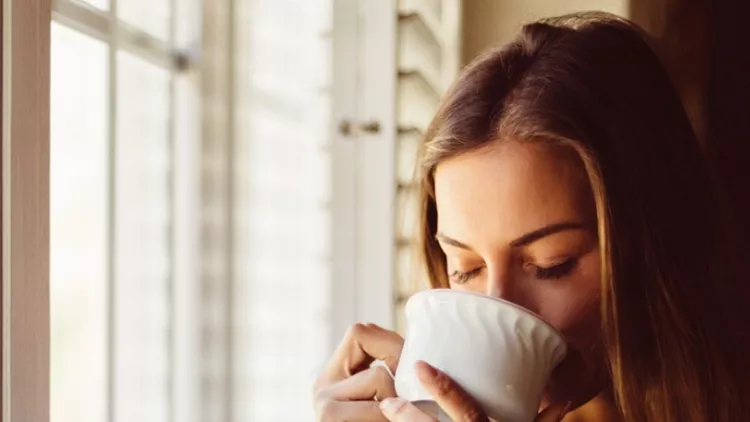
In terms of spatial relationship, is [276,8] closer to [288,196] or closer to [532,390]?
[288,196]

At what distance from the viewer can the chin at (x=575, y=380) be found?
0.79m

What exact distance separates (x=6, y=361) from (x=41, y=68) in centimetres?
27

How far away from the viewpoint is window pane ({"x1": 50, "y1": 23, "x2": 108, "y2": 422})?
0.88 m

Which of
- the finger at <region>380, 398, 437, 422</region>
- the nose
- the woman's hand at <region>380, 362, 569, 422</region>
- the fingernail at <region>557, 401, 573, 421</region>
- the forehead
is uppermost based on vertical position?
the forehead

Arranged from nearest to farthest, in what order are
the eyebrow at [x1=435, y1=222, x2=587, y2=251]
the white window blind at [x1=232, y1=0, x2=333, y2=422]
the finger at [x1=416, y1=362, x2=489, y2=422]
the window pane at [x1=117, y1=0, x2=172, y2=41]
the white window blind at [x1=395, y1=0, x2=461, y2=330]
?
the finger at [x1=416, y1=362, x2=489, y2=422]
the eyebrow at [x1=435, y1=222, x2=587, y2=251]
the window pane at [x1=117, y1=0, x2=172, y2=41]
the white window blind at [x1=232, y1=0, x2=333, y2=422]
the white window blind at [x1=395, y1=0, x2=461, y2=330]

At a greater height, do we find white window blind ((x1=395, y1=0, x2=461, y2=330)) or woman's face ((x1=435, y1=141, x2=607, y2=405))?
white window blind ((x1=395, y1=0, x2=461, y2=330))

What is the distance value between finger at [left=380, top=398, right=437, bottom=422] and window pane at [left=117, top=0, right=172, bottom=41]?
62 cm

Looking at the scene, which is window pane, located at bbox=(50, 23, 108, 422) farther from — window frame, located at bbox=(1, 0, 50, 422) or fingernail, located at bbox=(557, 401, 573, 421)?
fingernail, located at bbox=(557, 401, 573, 421)

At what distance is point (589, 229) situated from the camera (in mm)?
782

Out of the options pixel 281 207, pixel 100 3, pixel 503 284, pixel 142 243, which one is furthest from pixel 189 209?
pixel 503 284

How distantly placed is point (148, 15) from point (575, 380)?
728 millimetres

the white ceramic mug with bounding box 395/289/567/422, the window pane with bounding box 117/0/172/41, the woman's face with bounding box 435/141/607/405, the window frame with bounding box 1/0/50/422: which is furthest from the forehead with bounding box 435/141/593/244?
the window pane with bounding box 117/0/172/41

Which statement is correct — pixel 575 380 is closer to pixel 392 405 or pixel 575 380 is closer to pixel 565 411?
pixel 565 411

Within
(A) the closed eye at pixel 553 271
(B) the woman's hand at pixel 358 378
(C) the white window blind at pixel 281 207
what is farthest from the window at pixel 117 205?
(A) the closed eye at pixel 553 271
